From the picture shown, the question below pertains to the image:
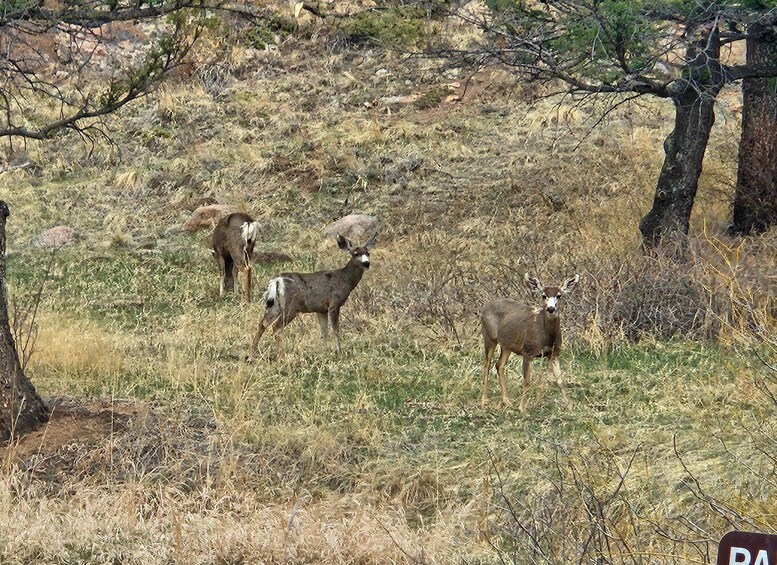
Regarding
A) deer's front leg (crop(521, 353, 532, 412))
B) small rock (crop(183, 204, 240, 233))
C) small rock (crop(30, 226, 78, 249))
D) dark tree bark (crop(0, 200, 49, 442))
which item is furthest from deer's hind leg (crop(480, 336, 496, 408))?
small rock (crop(30, 226, 78, 249))

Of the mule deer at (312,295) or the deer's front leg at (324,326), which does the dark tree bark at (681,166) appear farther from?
the deer's front leg at (324,326)

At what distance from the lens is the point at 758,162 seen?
55.2 ft

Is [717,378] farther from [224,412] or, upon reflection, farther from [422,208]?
[422,208]

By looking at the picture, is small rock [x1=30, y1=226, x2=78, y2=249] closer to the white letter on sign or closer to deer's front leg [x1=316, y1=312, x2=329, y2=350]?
deer's front leg [x1=316, y1=312, x2=329, y2=350]

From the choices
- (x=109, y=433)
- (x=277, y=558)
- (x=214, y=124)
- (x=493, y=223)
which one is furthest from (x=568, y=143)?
(x=277, y=558)

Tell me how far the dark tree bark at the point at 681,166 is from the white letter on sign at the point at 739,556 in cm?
1228

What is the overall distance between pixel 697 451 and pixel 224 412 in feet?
13.1

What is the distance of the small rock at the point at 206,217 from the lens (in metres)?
22.7

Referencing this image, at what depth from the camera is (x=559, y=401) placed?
35.8 feet

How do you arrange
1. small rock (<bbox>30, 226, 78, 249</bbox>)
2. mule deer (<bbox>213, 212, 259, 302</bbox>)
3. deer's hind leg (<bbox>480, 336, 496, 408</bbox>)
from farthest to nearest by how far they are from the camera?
small rock (<bbox>30, 226, 78, 249</bbox>), mule deer (<bbox>213, 212, 259, 302</bbox>), deer's hind leg (<bbox>480, 336, 496, 408</bbox>)

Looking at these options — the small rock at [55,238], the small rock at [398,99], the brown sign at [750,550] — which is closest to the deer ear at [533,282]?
the brown sign at [750,550]

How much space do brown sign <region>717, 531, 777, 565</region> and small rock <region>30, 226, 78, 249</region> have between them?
64.2 feet

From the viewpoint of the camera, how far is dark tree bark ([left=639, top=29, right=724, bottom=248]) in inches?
616

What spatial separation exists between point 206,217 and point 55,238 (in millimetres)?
2627
